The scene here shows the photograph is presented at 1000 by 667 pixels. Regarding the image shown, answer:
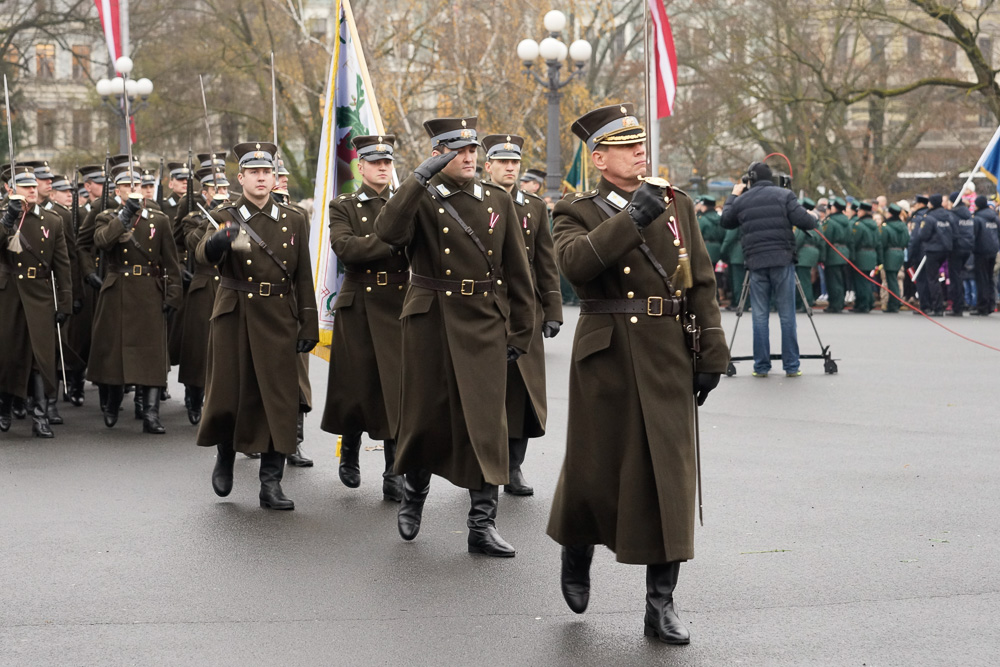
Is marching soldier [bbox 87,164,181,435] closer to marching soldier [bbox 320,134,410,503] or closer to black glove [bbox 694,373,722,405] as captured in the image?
marching soldier [bbox 320,134,410,503]

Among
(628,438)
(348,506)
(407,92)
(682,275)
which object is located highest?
(407,92)

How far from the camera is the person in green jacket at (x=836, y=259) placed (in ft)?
82.0

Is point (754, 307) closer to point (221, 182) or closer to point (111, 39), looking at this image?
point (221, 182)

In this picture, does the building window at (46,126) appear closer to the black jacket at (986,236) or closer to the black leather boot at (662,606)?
the black jacket at (986,236)

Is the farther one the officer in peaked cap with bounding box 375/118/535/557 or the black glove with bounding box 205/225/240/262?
the black glove with bounding box 205/225/240/262

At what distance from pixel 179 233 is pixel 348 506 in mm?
4735

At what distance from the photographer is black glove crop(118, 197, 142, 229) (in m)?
11.1

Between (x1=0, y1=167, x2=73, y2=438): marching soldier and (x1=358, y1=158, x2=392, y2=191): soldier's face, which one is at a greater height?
(x1=358, y1=158, x2=392, y2=191): soldier's face

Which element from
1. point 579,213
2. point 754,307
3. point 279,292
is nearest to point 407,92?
point 754,307

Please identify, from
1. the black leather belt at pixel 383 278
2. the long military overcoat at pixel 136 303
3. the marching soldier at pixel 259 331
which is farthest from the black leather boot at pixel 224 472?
the long military overcoat at pixel 136 303

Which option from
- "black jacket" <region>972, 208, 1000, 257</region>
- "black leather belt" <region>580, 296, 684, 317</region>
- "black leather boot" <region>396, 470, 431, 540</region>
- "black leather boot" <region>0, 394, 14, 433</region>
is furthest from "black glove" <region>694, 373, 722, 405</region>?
"black jacket" <region>972, 208, 1000, 257</region>

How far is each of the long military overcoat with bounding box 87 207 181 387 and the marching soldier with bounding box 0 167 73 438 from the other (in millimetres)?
344

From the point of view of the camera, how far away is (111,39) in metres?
24.8

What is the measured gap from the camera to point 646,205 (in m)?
5.52
